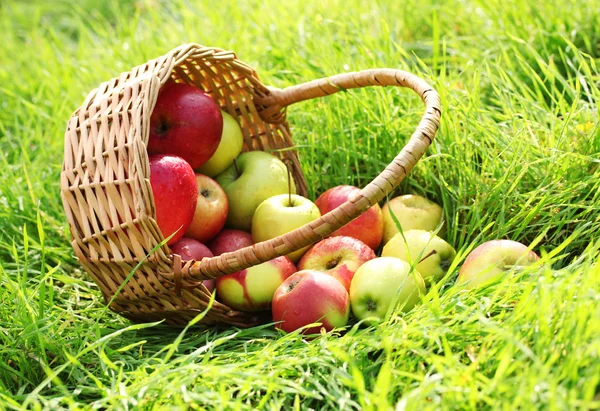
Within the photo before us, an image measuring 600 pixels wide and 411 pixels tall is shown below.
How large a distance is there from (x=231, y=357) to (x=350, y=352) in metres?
0.34

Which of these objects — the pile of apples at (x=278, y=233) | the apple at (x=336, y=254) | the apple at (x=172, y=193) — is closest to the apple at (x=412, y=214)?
the pile of apples at (x=278, y=233)

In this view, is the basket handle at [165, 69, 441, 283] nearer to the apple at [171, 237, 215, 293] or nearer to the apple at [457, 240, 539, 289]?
the apple at [171, 237, 215, 293]

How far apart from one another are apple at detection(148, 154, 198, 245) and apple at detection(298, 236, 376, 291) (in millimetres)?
366

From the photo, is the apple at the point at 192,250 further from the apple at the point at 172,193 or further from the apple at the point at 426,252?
the apple at the point at 426,252

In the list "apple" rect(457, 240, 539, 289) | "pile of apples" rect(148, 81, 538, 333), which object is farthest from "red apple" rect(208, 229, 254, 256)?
"apple" rect(457, 240, 539, 289)

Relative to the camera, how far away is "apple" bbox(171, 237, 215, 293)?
74.5 inches

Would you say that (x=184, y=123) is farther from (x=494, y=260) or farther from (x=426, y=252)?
(x=494, y=260)

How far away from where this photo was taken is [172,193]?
5.85 feet

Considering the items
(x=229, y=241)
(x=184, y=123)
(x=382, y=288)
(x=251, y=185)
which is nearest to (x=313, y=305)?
(x=382, y=288)

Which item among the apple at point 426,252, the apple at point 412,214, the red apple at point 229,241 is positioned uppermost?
the apple at point 412,214

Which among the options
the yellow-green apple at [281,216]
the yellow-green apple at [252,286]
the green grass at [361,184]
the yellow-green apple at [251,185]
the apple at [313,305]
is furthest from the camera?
the yellow-green apple at [251,185]

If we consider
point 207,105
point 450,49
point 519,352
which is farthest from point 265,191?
point 450,49

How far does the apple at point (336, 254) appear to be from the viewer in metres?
1.93

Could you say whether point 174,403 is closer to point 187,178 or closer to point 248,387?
point 248,387
